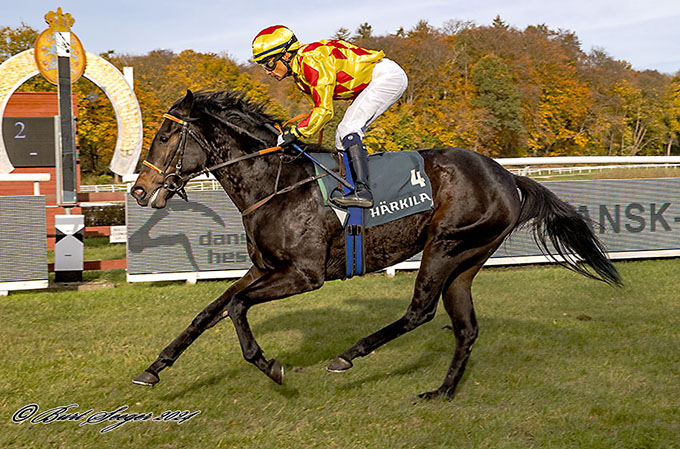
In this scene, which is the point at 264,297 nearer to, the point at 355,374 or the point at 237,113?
the point at 355,374

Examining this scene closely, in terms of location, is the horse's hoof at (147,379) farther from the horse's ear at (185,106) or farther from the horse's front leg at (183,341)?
the horse's ear at (185,106)

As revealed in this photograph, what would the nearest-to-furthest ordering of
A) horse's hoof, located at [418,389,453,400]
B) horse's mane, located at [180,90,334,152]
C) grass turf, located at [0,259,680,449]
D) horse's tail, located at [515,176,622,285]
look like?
grass turf, located at [0,259,680,449], horse's hoof, located at [418,389,453,400], horse's mane, located at [180,90,334,152], horse's tail, located at [515,176,622,285]

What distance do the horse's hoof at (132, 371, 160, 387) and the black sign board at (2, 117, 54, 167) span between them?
1098 cm

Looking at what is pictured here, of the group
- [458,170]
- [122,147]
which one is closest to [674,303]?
[458,170]

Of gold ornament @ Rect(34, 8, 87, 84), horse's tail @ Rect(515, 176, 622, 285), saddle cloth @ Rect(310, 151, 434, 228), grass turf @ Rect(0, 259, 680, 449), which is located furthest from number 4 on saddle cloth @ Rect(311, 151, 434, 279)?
gold ornament @ Rect(34, 8, 87, 84)

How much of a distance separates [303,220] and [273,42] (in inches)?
46.8

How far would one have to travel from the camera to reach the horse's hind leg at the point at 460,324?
175 inches

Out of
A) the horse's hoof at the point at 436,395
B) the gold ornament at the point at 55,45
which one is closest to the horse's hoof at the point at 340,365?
the horse's hoof at the point at 436,395

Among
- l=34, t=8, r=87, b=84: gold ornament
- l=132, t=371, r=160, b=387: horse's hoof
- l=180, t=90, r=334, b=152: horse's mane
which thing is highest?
l=34, t=8, r=87, b=84: gold ornament

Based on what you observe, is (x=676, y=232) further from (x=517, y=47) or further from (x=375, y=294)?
(x=517, y=47)

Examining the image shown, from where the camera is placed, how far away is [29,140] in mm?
13742

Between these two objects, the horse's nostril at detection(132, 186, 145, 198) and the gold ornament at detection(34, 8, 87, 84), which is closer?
the horse's nostril at detection(132, 186, 145, 198)

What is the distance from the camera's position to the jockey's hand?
4238 millimetres

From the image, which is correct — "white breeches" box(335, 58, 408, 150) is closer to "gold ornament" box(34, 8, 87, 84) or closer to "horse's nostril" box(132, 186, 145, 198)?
"horse's nostril" box(132, 186, 145, 198)
